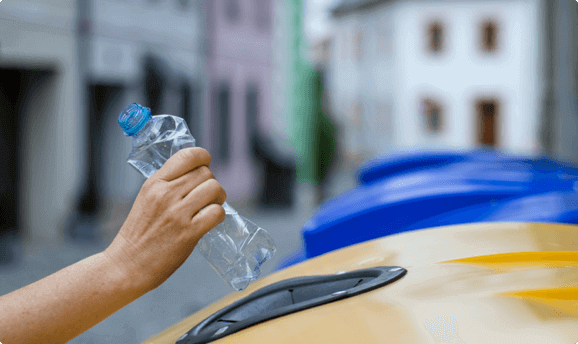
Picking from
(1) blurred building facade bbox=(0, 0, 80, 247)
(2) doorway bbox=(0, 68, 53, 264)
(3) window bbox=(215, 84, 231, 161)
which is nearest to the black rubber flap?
(2) doorway bbox=(0, 68, 53, 264)

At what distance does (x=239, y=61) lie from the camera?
44.5 feet

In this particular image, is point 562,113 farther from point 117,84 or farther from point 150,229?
point 150,229

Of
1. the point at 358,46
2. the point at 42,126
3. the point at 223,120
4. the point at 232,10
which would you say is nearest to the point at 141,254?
the point at 42,126

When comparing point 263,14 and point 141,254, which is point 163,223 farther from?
point 263,14

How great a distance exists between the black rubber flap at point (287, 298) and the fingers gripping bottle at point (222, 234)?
157 mm

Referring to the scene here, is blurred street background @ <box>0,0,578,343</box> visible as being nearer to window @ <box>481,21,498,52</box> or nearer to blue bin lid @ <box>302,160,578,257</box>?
blue bin lid @ <box>302,160,578,257</box>

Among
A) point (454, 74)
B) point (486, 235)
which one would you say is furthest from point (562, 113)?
point (454, 74)

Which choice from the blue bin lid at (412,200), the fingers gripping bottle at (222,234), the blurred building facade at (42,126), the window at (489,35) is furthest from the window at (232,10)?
the window at (489,35)

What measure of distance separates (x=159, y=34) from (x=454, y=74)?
16.0 metres

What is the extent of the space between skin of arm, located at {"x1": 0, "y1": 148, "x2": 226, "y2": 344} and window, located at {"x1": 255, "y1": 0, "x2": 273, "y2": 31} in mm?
13340

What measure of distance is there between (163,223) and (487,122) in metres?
24.8

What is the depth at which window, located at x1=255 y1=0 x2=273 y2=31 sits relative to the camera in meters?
14.2

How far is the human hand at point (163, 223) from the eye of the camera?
1.28 m

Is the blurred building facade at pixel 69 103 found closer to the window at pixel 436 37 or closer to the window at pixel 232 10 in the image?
the window at pixel 232 10
